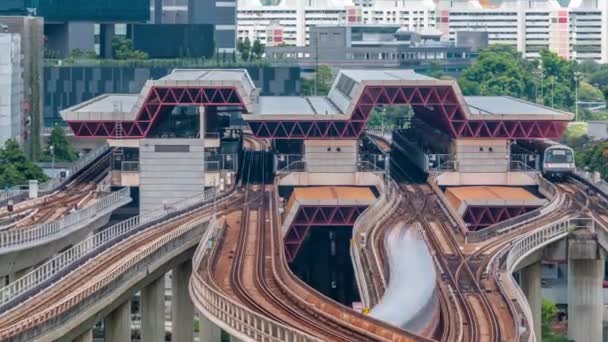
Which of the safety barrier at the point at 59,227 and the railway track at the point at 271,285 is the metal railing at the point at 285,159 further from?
Result: the safety barrier at the point at 59,227

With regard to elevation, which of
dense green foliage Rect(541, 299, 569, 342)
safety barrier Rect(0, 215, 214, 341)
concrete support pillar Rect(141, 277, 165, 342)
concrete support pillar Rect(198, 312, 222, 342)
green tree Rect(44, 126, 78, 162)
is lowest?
dense green foliage Rect(541, 299, 569, 342)

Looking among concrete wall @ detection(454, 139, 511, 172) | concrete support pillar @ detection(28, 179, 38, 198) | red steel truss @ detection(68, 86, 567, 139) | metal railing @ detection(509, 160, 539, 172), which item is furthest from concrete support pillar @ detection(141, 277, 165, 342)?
metal railing @ detection(509, 160, 539, 172)

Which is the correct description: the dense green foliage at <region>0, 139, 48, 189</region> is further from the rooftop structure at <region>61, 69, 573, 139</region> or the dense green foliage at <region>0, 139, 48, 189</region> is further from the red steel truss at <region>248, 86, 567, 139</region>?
the red steel truss at <region>248, 86, 567, 139</region>

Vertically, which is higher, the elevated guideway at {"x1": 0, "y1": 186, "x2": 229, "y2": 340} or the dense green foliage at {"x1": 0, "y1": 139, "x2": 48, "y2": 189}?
the dense green foliage at {"x1": 0, "y1": 139, "x2": 48, "y2": 189}

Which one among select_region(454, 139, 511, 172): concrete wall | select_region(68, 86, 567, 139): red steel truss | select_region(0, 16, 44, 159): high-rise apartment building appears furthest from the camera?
select_region(0, 16, 44, 159): high-rise apartment building

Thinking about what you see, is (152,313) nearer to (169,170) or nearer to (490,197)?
(169,170)

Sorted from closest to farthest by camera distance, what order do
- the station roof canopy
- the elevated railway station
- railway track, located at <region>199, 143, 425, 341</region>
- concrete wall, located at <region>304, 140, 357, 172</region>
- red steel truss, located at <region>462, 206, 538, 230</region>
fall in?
railway track, located at <region>199, 143, 425, 341</region>
the elevated railway station
red steel truss, located at <region>462, 206, 538, 230</region>
the station roof canopy
concrete wall, located at <region>304, 140, 357, 172</region>

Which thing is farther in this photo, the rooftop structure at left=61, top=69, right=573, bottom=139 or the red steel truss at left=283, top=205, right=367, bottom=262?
the rooftop structure at left=61, top=69, right=573, bottom=139
